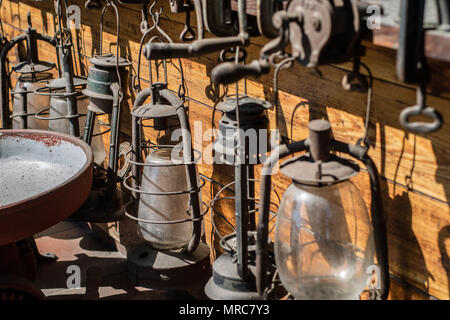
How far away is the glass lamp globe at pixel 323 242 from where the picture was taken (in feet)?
3.57

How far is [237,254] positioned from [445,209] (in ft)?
1.50

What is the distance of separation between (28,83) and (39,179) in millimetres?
576

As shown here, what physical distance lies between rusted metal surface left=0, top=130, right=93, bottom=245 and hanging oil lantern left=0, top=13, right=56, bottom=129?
10.4 inches

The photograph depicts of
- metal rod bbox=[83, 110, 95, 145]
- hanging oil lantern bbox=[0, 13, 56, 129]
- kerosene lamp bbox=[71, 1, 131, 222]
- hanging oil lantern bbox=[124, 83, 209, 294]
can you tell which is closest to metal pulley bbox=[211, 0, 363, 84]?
hanging oil lantern bbox=[124, 83, 209, 294]

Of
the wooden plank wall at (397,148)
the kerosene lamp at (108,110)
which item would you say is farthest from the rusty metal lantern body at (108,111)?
the wooden plank wall at (397,148)

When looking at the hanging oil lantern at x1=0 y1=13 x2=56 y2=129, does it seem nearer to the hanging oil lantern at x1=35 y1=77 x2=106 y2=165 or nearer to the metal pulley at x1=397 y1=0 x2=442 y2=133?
the hanging oil lantern at x1=35 y1=77 x2=106 y2=165

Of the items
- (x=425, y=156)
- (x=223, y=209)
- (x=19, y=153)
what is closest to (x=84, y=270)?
(x=19, y=153)

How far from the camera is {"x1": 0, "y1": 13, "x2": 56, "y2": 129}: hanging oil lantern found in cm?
210

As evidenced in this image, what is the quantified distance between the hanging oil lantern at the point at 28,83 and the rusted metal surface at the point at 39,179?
0.86 feet

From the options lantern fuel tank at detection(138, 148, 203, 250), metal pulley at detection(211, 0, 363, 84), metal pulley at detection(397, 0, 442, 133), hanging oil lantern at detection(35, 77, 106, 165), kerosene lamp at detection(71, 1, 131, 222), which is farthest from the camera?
hanging oil lantern at detection(35, 77, 106, 165)

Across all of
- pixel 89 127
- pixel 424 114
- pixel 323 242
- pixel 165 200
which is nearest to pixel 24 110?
Result: pixel 89 127

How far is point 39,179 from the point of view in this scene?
1.74m

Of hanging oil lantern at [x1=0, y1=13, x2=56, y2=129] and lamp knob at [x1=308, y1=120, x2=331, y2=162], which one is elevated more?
lamp knob at [x1=308, y1=120, x2=331, y2=162]

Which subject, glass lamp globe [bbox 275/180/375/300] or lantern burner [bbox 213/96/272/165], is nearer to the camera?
glass lamp globe [bbox 275/180/375/300]
